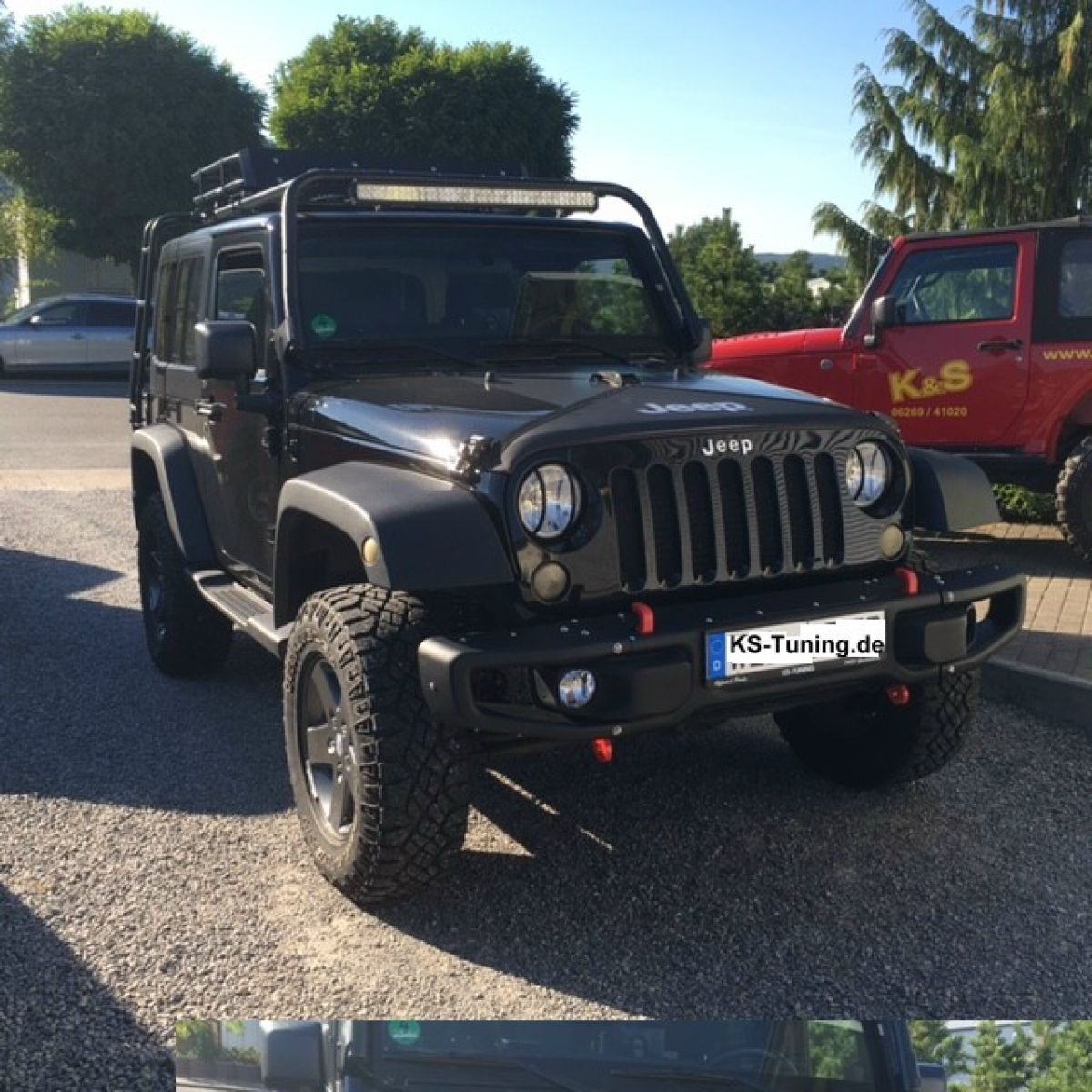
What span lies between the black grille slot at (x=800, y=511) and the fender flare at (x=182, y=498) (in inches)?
103

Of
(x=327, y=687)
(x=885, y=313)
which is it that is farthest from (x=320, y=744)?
(x=885, y=313)

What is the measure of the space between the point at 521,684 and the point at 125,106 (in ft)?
112

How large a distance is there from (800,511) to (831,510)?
0.11 m

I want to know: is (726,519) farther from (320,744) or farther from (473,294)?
(473,294)

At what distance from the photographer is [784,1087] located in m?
1.51

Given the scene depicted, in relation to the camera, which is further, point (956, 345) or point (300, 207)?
point (956, 345)

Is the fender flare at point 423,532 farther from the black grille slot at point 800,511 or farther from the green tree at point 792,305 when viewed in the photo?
the green tree at point 792,305

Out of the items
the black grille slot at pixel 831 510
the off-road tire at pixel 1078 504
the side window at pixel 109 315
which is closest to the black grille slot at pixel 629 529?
the black grille slot at pixel 831 510

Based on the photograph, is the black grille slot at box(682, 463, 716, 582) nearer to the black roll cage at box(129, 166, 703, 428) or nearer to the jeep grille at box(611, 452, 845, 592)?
the jeep grille at box(611, 452, 845, 592)

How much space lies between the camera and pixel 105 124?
109 feet

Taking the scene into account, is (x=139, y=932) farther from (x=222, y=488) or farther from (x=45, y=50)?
(x=45, y=50)

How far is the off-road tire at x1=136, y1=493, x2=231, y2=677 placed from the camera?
566cm

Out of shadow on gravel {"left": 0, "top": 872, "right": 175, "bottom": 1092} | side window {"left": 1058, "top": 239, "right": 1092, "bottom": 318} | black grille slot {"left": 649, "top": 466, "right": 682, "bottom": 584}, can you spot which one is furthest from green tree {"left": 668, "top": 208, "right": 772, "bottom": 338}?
shadow on gravel {"left": 0, "top": 872, "right": 175, "bottom": 1092}

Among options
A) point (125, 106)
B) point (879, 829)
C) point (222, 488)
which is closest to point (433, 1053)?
point (879, 829)
